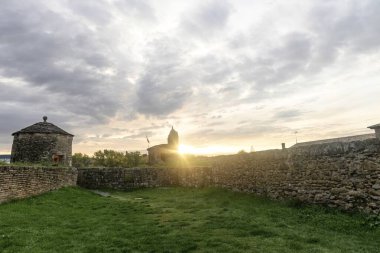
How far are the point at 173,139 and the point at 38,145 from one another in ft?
108

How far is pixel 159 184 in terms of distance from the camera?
27266 millimetres

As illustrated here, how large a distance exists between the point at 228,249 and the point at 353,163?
16.8 ft

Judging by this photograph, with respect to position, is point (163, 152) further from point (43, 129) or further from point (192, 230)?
point (192, 230)

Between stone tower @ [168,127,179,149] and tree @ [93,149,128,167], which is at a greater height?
stone tower @ [168,127,179,149]

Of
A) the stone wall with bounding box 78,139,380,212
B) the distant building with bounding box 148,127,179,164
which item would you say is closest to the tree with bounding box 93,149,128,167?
the distant building with bounding box 148,127,179,164

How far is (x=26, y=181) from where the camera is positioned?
1505 cm

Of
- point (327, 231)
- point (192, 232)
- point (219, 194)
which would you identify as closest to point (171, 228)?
point (192, 232)

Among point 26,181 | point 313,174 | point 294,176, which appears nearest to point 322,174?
point 313,174

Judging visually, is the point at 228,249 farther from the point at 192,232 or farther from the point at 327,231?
the point at 327,231

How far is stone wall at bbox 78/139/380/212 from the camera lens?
8766mm

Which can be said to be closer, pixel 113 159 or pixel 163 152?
pixel 113 159

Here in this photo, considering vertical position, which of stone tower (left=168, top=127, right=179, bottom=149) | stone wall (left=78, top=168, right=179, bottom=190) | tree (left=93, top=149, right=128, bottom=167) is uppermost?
stone tower (left=168, top=127, right=179, bottom=149)

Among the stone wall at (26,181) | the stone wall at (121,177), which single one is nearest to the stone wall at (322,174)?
the stone wall at (26,181)

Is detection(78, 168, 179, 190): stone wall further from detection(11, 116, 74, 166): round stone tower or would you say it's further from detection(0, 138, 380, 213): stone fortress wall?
detection(0, 138, 380, 213): stone fortress wall
